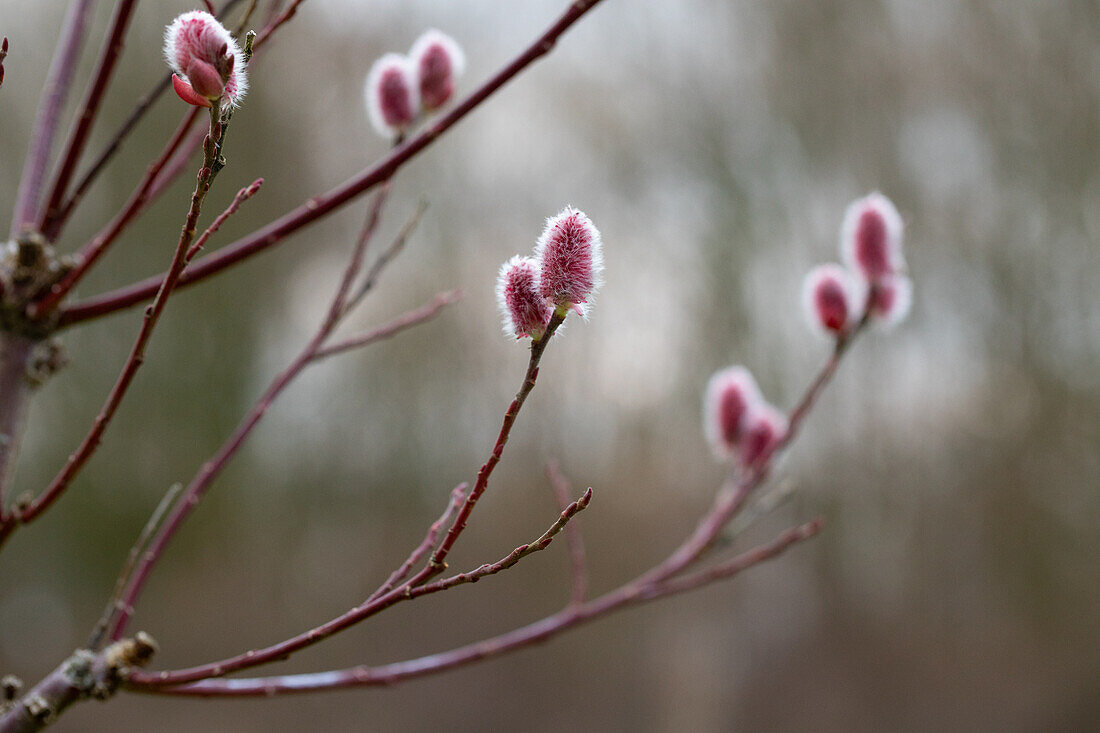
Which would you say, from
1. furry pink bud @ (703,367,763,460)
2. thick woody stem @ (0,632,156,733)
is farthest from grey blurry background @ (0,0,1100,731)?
thick woody stem @ (0,632,156,733)

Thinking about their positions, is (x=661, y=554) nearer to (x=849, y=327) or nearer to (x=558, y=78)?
(x=558, y=78)

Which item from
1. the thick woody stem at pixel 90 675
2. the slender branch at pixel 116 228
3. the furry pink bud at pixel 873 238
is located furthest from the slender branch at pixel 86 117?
the furry pink bud at pixel 873 238

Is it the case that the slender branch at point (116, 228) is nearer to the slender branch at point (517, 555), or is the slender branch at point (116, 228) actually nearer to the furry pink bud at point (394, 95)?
the furry pink bud at point (394, 95)

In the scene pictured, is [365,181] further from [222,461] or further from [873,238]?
[873,238]

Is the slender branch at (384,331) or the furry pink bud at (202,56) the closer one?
the furry pink bud at (202,56)

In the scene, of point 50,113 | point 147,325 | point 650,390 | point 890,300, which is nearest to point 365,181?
point 147,325
